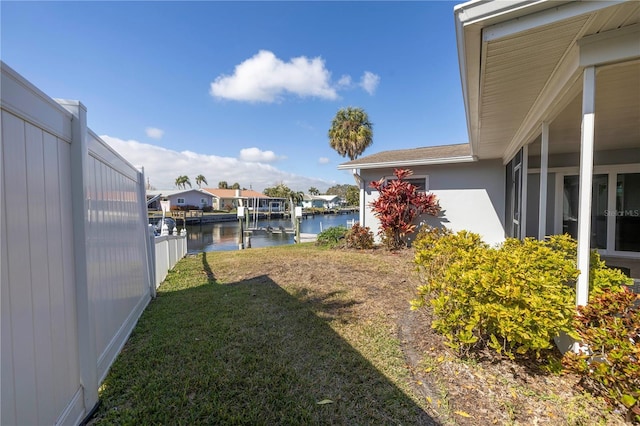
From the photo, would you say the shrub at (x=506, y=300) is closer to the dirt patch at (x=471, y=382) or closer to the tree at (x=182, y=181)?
the dirt patch at (x=471, y=382)

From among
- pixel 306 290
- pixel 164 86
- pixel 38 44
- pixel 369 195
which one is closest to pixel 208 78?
pixel 164 86

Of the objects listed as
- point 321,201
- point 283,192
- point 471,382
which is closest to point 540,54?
point 471,382

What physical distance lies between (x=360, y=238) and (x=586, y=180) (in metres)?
6.96

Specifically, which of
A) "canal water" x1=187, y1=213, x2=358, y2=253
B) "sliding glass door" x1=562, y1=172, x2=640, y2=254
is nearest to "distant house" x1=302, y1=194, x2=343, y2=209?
"canal water" x1=187, y1=213, x2=358, y2=253

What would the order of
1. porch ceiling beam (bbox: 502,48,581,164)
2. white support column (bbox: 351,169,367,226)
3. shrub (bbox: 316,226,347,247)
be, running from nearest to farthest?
porch ceiling beam (bbox: 502,48,581,164) < white support column (bbox: 351,169,367,226) < shrub (bbox: 316,226,347,247)

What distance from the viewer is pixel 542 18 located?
2.26m

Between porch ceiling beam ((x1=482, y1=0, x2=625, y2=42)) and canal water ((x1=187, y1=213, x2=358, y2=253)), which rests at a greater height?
porch ceiling beam ((x1=482, y1=0, x2=625, y2=42))

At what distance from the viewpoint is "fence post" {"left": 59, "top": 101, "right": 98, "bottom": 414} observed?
1.99 metres

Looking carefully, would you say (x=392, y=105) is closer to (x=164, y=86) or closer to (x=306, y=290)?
(x=164, y=86)

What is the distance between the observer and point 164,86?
9.90m

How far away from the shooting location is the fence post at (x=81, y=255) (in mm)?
1989

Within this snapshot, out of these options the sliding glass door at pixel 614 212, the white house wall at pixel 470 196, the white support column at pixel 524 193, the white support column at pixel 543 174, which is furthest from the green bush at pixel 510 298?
the white house wall at pixel 470 196

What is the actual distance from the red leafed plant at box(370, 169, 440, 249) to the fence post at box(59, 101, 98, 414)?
758 cm

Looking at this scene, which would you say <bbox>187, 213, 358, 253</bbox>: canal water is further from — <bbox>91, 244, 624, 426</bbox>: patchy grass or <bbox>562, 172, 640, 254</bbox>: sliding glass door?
<bbox>562, 172, 640, 254</bbox>: sliding glass door
